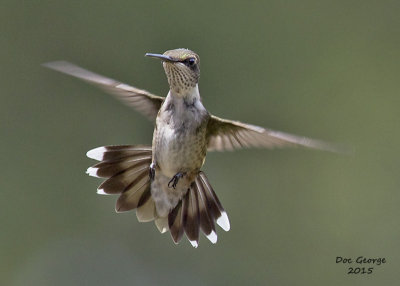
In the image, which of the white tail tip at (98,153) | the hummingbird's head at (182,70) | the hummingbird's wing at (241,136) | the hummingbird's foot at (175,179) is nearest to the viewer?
the hummingbird's wing at (241,136)

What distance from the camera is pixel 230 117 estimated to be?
448cm

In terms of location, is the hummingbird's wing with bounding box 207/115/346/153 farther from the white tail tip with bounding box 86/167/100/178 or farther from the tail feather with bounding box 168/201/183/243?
the white tail tip with bounding box 86/167/100/178

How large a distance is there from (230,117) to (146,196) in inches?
78.3

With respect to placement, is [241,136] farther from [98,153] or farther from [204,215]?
[98,153]

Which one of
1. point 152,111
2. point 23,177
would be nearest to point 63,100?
point 23,177

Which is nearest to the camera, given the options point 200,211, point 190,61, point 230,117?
point 190,61

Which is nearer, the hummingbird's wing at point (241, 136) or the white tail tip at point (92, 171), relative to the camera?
the hummingbird's wing at point (241, 136)

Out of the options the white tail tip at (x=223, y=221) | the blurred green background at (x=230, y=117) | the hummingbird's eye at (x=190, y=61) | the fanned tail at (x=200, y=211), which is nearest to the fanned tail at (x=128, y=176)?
the fanned tail at (x=200, y=211)

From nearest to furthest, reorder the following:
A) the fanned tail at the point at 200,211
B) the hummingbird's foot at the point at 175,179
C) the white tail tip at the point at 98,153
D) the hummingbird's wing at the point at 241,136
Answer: the hummingbird's wing at the point at 241,136 < the hummingbird's foot at the point at 175,179 < the white tail tip at the point at 98,153 < the fanned tail at the point at 200,211

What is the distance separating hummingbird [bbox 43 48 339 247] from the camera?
2.32 metres

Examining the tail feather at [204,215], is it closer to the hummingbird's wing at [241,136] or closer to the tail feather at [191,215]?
the tail feather at [191,215]

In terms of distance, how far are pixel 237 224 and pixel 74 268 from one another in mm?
1016

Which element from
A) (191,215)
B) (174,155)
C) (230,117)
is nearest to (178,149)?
(174,155)

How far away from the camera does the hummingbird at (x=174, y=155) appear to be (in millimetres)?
2316
